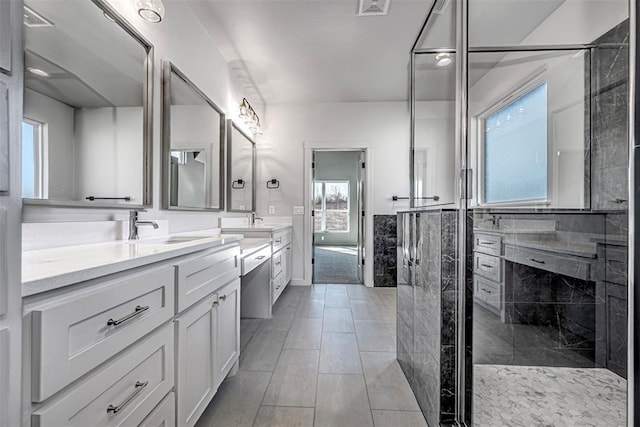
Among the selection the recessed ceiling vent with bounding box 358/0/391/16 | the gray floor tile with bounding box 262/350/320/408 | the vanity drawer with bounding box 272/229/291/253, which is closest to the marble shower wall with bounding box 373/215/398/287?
the vanity drawer with bounding box 272/229/291/253

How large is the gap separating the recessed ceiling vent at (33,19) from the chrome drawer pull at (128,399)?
52.4 inches

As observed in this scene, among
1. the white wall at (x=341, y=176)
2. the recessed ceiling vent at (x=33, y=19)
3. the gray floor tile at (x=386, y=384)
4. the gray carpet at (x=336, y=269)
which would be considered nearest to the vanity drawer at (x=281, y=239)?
the gray carpet at (x=336, y=269)

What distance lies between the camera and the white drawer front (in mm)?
965

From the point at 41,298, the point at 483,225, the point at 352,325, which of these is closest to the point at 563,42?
the point at 483,225

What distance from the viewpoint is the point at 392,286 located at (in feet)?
13.5

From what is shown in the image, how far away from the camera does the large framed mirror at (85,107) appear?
1.10m

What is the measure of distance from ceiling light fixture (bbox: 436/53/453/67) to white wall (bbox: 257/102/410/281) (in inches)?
87.6

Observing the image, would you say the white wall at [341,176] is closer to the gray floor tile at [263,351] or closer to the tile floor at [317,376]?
the tile floor at [317,376]

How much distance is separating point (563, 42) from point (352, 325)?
2667 mm

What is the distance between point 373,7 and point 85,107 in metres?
2.06

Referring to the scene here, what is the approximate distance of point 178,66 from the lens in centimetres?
211

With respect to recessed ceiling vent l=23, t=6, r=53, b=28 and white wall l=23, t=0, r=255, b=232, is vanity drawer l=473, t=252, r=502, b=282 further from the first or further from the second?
recessed ceiling vent l=23, t=6, r=53, b=28

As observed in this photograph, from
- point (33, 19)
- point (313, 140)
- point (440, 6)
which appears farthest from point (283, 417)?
point (313, 140)

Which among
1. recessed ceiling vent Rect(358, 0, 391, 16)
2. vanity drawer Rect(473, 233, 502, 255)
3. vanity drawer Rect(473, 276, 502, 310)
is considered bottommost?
vanity drawer Rect(473, 276, 502, 310)
